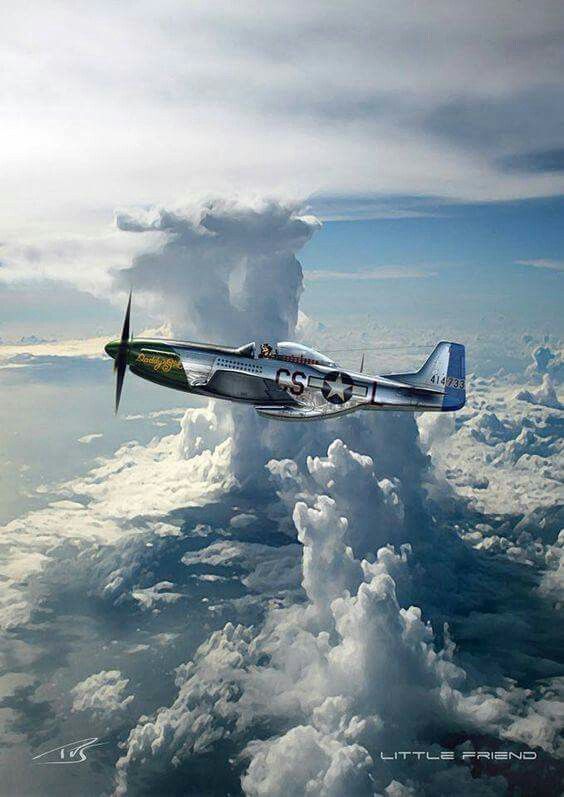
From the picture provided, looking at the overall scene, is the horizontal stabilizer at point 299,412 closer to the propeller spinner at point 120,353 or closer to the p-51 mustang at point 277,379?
the p-51 mustang at point 277,379

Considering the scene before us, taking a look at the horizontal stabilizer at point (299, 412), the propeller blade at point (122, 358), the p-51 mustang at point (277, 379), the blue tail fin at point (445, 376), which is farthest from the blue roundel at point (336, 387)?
the propeller blade at point (122, 358)

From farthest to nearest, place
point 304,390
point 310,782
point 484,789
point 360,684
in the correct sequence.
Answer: point 360,684, point 484,789, point 310,782, point 304,390

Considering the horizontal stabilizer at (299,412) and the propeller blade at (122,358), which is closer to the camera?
the horizontal stabilizer at (299,412)

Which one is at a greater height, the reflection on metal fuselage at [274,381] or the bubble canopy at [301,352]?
the bubble canopy at [301,352]

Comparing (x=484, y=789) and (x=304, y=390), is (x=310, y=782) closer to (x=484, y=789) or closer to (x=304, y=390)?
(x=484, y=789)

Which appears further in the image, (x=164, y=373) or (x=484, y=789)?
(x=484, y=789)

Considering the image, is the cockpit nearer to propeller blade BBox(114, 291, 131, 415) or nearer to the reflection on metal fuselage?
the reflection on metal fuselage

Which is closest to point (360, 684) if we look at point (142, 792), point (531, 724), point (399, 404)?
point (531, 724)

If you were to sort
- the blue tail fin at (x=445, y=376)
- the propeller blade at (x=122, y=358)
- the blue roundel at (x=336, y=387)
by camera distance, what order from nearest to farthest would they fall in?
1. the blue roundel at (x=336, y=387)
2. the propeller blade at (x=122, y=358)
3. the blue tail fin at (x=445, y=376)
